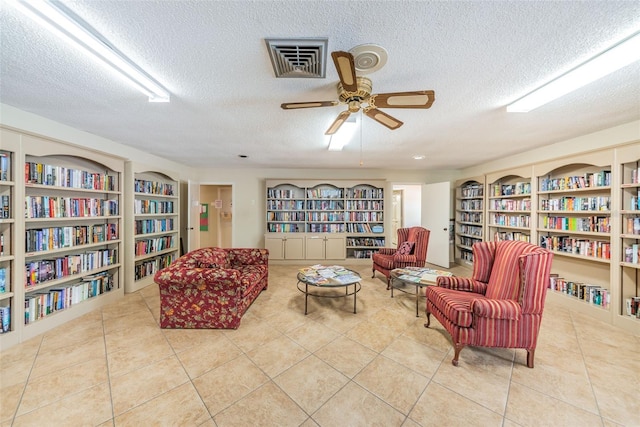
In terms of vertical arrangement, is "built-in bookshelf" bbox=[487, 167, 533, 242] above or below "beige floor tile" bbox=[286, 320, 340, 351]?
above

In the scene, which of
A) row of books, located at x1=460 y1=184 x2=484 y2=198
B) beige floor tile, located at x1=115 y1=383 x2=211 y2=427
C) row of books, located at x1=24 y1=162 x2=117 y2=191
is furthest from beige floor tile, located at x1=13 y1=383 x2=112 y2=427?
row of books, located at x1=460 y1=184 x2=484 y2=198

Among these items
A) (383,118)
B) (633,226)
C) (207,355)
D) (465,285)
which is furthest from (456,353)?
(633,226)

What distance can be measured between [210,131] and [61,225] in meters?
2.14

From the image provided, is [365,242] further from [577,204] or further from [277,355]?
[277,355]

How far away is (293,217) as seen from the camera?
208 inches

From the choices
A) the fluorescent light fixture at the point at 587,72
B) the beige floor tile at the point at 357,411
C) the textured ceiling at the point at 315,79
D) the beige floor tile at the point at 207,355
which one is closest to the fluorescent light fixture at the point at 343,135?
the textured ceiling at the point at 315,79

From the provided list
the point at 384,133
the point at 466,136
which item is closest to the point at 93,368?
the point at 384,133

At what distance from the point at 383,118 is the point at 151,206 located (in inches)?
157

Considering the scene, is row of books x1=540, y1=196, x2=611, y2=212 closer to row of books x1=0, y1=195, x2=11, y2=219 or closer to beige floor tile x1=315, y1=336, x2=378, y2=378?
beige floor tile x1=315, y1=336, x2=378, y2=378

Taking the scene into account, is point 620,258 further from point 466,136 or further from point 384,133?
point 384,133

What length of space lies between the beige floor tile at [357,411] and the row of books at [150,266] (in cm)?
356

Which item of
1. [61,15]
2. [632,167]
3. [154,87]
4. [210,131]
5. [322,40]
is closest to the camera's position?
[61,15]

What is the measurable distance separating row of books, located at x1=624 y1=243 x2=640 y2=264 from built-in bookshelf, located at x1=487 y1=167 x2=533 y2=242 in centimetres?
110

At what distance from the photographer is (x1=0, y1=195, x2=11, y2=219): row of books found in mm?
2059
